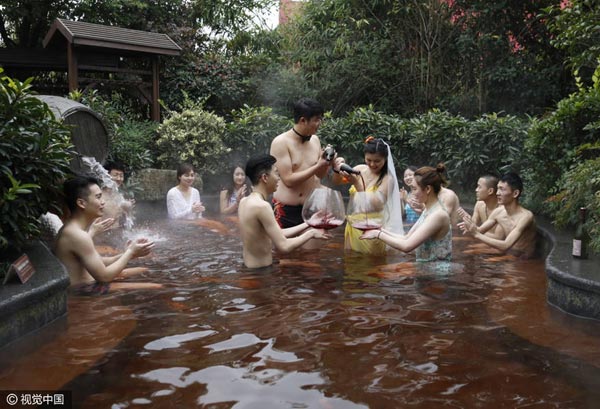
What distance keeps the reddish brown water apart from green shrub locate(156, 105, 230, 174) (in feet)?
20.0

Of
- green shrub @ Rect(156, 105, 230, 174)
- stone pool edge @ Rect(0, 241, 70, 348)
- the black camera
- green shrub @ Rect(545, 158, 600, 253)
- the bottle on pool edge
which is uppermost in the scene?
green shrub @ Rect(156, 105, 230, 174)

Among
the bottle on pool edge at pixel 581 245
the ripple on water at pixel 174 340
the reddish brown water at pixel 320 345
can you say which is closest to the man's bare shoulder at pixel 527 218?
the reddish brown water at pixel 320 345

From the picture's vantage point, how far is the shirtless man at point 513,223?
22.3ft

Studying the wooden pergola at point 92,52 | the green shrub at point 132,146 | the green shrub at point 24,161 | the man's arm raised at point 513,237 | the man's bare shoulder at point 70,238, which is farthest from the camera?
the wooden pergola at point 92,52

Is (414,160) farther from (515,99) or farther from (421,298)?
(421,298)

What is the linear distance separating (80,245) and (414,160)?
329 inches

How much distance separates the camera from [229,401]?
3.17 metres

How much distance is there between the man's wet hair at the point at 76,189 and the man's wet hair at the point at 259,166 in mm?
1412

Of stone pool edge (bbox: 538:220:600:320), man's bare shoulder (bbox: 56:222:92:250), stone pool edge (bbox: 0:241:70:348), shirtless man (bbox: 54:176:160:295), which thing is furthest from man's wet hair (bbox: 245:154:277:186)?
stone pool edge (bbox: 538:220:600:320)

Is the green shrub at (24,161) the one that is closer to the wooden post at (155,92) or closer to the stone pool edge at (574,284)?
the stone pool edge at (574,284)

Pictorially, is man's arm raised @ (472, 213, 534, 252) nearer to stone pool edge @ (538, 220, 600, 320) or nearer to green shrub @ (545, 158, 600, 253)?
green shrub @ (545, 158, 600, 253)

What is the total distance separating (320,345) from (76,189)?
2.61 m

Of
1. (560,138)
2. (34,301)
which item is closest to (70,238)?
(34,301)

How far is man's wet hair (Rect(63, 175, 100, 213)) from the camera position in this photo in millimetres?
5168
